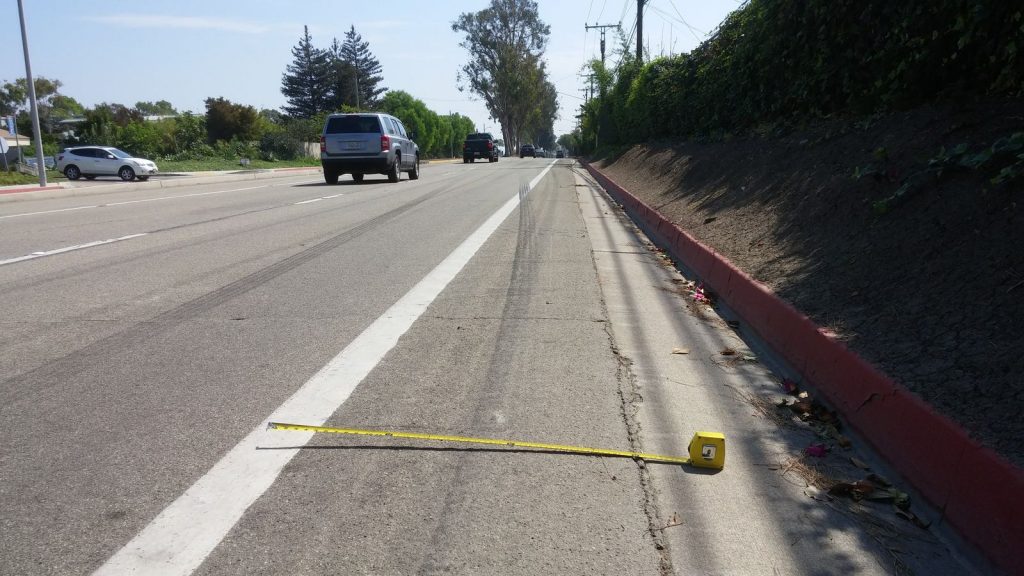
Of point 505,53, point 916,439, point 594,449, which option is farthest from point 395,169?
point 505,53

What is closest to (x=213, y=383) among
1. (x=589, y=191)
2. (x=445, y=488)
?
(x=445, y=488)

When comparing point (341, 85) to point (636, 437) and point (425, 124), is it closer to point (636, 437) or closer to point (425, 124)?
point (425, 124)

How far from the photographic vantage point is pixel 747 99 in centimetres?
1227

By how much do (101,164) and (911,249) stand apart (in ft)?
107

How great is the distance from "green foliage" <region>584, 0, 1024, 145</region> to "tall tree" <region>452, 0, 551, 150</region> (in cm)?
6384

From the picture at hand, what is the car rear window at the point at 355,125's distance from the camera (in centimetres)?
2133

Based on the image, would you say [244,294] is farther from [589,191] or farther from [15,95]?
[15,95]

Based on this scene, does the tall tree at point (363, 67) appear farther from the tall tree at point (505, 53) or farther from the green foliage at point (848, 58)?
the green foliage at point (848, 58)

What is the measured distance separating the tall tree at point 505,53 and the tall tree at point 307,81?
19.8 meters

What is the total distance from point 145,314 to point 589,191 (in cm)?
1614

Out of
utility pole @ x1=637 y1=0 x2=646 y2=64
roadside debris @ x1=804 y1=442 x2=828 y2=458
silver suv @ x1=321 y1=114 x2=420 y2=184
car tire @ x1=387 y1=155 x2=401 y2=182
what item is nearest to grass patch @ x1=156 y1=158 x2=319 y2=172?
car tire @ x1=387 y1=155 x2=401 y2=182

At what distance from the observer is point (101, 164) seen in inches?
1205

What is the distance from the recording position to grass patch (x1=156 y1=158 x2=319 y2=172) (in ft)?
124

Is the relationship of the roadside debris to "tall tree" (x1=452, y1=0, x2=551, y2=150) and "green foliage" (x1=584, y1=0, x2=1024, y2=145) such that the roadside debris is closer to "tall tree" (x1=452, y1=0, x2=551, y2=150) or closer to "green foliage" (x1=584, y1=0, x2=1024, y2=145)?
"green foliage" (x1=584, y1=0, x2=1024, y2=145)
